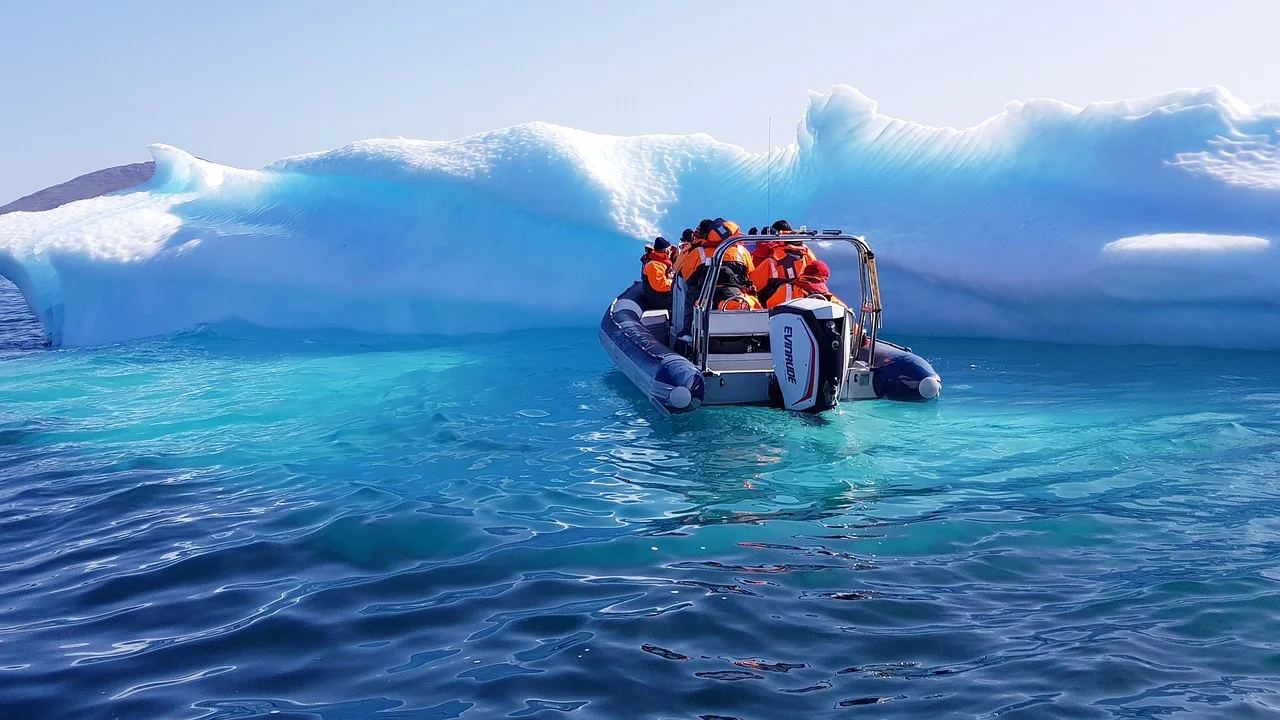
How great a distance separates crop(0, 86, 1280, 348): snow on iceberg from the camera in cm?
995

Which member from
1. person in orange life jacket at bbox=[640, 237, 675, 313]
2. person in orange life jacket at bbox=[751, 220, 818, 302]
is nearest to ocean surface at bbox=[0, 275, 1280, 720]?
person in orange life jacket at bbox=[751, 220, 818, 302]

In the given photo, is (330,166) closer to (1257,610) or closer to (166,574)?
(166,574)

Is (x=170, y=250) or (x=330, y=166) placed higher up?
(x=330, y=166)

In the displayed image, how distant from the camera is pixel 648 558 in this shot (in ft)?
13.9

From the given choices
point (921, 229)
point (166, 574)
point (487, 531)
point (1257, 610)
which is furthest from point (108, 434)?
point (921, 229)

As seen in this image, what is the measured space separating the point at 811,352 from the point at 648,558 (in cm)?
255

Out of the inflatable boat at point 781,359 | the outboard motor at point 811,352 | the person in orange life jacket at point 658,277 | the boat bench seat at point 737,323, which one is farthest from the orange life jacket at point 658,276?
the outboard motor at point 811,352

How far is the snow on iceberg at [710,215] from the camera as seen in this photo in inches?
392

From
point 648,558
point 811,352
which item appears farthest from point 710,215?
point 648,558

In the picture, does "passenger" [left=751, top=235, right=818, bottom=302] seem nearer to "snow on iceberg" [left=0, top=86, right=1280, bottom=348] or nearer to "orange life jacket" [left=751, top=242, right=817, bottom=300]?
"orange life jacket" [left=751, top=242, right=817, bottom=300]

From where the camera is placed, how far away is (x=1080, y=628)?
338cm

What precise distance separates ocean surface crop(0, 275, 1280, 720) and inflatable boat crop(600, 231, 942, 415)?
0.76ft

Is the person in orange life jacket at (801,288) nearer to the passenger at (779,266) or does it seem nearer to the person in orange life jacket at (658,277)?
the passenger at (779,266)

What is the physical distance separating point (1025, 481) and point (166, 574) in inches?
167
